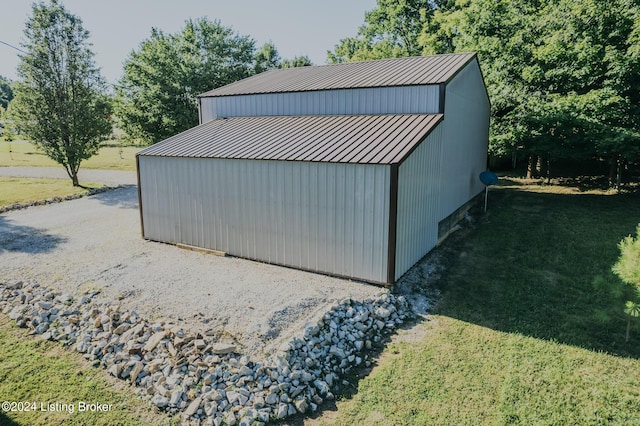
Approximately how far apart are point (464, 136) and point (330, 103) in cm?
512

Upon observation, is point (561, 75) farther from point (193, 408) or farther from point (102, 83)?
point (102, 83)

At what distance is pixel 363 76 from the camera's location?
14867mm

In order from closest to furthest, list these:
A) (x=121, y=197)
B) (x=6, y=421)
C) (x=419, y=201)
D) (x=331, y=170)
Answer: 1. (x=6, y=421)
2. (x=331, y=170)
3. (x=419, y=201)
4. (x=121, y=197)

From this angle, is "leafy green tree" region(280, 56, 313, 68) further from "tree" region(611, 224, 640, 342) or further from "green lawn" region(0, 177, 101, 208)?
"tree" region(611, 224, 640, 342)

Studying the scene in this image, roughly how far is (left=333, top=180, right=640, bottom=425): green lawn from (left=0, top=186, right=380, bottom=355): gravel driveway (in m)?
2.04

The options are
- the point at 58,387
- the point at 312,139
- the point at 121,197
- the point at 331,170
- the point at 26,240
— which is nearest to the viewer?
the point at 58,387

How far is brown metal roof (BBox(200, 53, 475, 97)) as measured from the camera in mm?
13258

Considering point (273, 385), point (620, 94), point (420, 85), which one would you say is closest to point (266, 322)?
point (273, 385)

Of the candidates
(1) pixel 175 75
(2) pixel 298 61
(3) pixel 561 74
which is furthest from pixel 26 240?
(2) pixel 298 61

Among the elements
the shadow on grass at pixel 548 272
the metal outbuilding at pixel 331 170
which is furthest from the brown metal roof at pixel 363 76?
the shadow on grass at pixel 548 272

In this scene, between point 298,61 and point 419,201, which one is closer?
point 419,201

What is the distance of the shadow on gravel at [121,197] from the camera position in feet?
64.6

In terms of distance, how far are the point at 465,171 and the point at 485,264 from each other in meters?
5.02

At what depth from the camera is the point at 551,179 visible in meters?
23.0
